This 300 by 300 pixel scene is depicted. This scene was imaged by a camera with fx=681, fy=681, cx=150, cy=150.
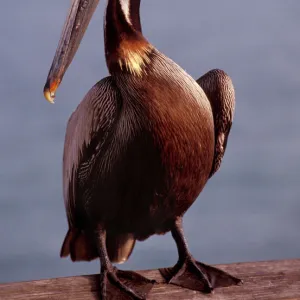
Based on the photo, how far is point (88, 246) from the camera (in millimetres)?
3521

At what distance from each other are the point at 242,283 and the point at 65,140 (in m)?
1.18

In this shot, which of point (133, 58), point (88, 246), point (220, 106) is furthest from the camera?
point (220, 106)

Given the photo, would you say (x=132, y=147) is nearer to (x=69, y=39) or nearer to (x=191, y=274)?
(x=69, y=39)

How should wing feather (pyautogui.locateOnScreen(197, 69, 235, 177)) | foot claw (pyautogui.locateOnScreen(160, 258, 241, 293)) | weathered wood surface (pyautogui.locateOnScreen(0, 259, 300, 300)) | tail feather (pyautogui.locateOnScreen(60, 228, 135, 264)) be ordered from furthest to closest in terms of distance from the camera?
1. wing feather (pyautogui.locateOnScreen(197, 69, 235, 177))
2. tail feather (pyautogui.locateOnScreen(60, 228, 135, 264))
3. foot claw (pyautogui.locateOnScreen(160, 258, 241, 293))
4. weathered wood surface (pyautogui.locateOnScreen(0, 259, 300, 300))

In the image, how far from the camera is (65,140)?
3.62 meters

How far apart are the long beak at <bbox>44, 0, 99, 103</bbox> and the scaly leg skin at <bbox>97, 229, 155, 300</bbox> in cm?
80

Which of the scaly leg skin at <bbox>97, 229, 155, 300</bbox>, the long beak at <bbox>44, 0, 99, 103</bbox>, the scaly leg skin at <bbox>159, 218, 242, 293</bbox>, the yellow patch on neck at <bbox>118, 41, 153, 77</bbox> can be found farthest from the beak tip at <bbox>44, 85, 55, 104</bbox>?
the scaly leg skin at <bbox>159, 218, 242, 293</bbox>

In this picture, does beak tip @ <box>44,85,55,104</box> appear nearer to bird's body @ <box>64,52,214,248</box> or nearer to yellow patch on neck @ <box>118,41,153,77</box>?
bird's body @ <box>64,52,214,248</box>

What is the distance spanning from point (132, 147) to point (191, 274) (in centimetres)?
73

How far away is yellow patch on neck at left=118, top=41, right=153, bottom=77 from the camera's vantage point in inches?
128

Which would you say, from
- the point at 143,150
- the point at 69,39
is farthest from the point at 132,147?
the point at 69,39

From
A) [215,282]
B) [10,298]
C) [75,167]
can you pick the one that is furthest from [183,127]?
[10,298]

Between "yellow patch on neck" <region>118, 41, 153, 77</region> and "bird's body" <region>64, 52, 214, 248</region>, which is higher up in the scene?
"yellow patch on neck" <region>118, 41, 153, 77</region>

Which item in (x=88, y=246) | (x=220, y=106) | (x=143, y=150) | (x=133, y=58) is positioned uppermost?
(x=133, y=58)
